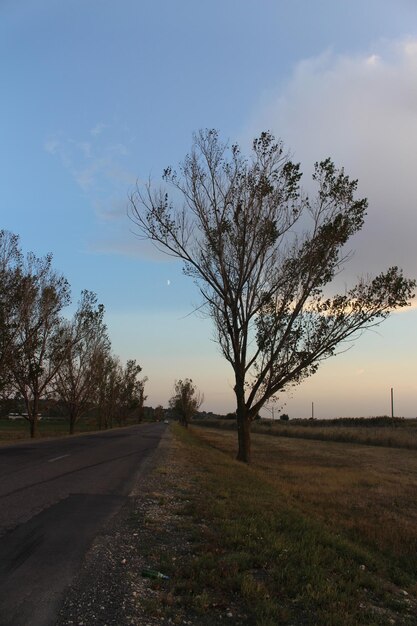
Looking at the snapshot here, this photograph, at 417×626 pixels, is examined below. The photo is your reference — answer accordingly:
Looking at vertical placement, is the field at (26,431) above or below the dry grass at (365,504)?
above

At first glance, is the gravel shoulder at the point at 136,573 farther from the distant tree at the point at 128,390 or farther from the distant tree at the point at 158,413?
the distant tree at the point at 158,413

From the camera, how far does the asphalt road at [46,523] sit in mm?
4844

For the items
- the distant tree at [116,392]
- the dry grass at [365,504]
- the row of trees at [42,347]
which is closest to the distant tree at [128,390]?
the distant tree at [116,392]

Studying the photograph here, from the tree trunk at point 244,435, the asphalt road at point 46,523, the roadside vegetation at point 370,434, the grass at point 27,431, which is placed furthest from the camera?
the roadside vegetation at point 370,434

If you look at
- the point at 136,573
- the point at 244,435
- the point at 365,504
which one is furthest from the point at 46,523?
the point at 244,435

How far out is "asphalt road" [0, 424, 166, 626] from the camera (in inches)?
191

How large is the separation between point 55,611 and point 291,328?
18.3 m

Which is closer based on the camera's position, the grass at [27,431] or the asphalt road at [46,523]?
the asphalt road at [46,523]

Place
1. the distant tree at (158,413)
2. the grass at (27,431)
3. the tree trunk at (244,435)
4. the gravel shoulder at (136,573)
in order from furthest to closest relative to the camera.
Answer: the distant tree at (158,413), the grass at (27,431), the tree trunk at (244,435), the gravel shoulder at (136,573)

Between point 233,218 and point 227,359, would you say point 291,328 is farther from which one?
point 233,218

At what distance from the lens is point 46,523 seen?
25.6 ft

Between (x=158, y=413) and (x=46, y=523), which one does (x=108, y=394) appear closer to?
(x=46, y=523)

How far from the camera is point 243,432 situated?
23.2 m

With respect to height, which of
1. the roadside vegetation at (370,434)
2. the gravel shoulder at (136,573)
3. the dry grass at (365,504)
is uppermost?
the roadside vegetation at (370,434)
